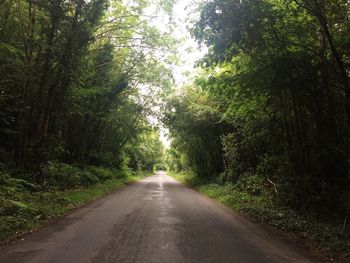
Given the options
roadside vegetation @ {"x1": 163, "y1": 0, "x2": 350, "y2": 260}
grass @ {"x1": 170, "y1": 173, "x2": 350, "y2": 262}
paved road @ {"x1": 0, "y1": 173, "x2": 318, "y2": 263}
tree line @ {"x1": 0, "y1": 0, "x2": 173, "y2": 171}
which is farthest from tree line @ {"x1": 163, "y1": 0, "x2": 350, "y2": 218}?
tree line @ {"x1": 0, "y1": 0, "x2": 173, "y2": 171}

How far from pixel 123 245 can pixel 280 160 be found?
8.19m

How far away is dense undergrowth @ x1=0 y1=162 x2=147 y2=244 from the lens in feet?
27.0

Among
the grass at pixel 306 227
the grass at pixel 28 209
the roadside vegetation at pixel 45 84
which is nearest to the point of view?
the grass at pixel 306 227

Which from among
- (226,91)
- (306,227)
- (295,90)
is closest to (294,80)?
(295,90)

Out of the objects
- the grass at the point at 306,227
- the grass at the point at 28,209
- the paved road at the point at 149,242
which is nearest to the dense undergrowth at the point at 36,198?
the grass at the point at 28,209

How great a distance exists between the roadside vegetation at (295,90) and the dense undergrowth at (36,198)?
6.41 meters

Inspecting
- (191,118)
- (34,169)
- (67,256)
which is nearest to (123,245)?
(67,256)

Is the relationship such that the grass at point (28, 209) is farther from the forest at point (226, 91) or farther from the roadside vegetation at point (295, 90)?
the roadside vegetation at point (295, 90)

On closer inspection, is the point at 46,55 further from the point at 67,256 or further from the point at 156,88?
the point at 156,88

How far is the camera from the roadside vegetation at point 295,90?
365 inches

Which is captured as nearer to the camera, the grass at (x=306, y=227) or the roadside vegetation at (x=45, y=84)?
the grass at (x=306, y=227)

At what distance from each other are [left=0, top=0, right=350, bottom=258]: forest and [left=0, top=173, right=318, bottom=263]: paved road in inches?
48.2

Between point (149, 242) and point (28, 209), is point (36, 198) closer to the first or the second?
point (28, 209)

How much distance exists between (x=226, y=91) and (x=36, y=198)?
24.2ft
